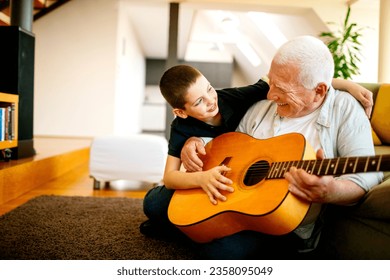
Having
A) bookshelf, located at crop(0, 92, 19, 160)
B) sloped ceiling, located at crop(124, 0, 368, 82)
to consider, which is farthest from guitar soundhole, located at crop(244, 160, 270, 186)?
sloped ceiling, located at crop(124, 0, 368, 82)

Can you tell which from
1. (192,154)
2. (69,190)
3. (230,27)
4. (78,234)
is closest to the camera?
(192,154)

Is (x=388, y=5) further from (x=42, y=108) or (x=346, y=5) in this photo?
(x=42, y=108)

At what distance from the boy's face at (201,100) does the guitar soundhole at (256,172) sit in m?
0.28

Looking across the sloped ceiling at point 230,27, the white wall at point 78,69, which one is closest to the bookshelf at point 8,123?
the white wall at point 78,69

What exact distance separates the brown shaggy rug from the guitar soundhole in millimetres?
432

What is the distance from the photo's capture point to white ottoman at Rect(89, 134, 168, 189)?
2477mm

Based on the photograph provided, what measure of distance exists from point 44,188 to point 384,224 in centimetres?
212

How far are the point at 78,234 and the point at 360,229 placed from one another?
1020mm

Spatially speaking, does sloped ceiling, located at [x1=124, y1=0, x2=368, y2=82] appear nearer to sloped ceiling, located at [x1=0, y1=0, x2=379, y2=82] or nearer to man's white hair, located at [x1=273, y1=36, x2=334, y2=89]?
sloped ceiling, located at [x1=0, y1=0, x2=379, y2=82]

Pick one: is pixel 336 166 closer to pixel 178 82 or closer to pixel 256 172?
pixel 256 172

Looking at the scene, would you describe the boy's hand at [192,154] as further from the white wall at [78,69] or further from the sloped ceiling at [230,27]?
the white wall at [78,69]

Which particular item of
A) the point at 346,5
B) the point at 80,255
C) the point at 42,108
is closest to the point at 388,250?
the point at 80,255

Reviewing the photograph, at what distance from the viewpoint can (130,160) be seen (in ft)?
8.13

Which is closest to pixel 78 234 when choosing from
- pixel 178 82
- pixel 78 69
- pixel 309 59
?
pixel 178 82
